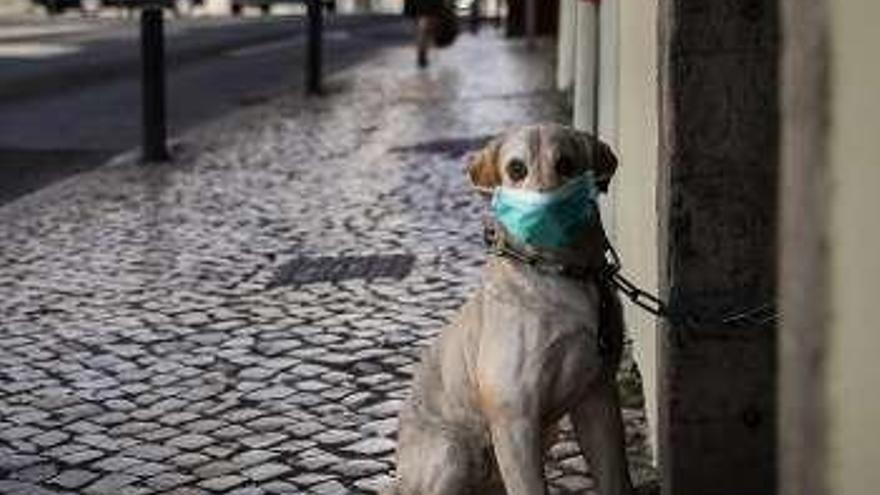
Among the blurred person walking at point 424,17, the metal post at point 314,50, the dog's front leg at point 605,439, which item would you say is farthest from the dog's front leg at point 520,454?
the blurred person walking at point 424,17

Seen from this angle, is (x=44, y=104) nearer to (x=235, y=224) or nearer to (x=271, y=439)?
(x=235, y=224)

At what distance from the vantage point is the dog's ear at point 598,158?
351cm

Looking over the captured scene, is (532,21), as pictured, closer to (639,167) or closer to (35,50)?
(35,50)

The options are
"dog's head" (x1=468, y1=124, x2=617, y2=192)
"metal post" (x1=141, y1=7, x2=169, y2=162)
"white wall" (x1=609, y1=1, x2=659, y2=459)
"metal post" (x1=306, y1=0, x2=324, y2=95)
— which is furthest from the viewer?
"metal post" (x1=306, y1=0, x2=324, y2=95)

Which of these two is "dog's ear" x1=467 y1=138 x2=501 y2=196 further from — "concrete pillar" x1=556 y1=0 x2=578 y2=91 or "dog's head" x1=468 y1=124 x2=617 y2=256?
"concrete pillar" x1=556 y1=0 x2=578 y2=91

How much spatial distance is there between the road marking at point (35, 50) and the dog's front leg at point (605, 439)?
78.3 feet

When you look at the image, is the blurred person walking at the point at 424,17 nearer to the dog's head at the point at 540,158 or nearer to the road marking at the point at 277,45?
the road marking at the point at 277,45

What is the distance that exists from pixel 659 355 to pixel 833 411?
6.03 ft

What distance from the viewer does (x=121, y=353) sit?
657 centimetres

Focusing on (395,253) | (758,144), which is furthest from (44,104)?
(758,144)

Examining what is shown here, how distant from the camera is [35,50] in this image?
28.7 metres

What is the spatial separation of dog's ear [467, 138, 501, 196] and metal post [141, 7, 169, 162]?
982 centimetres

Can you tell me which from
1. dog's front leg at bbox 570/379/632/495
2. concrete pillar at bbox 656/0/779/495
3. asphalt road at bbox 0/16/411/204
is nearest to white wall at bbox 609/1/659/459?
concrete pillar at bbox 656/0/779/495

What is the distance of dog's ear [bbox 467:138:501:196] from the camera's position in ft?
11.5
